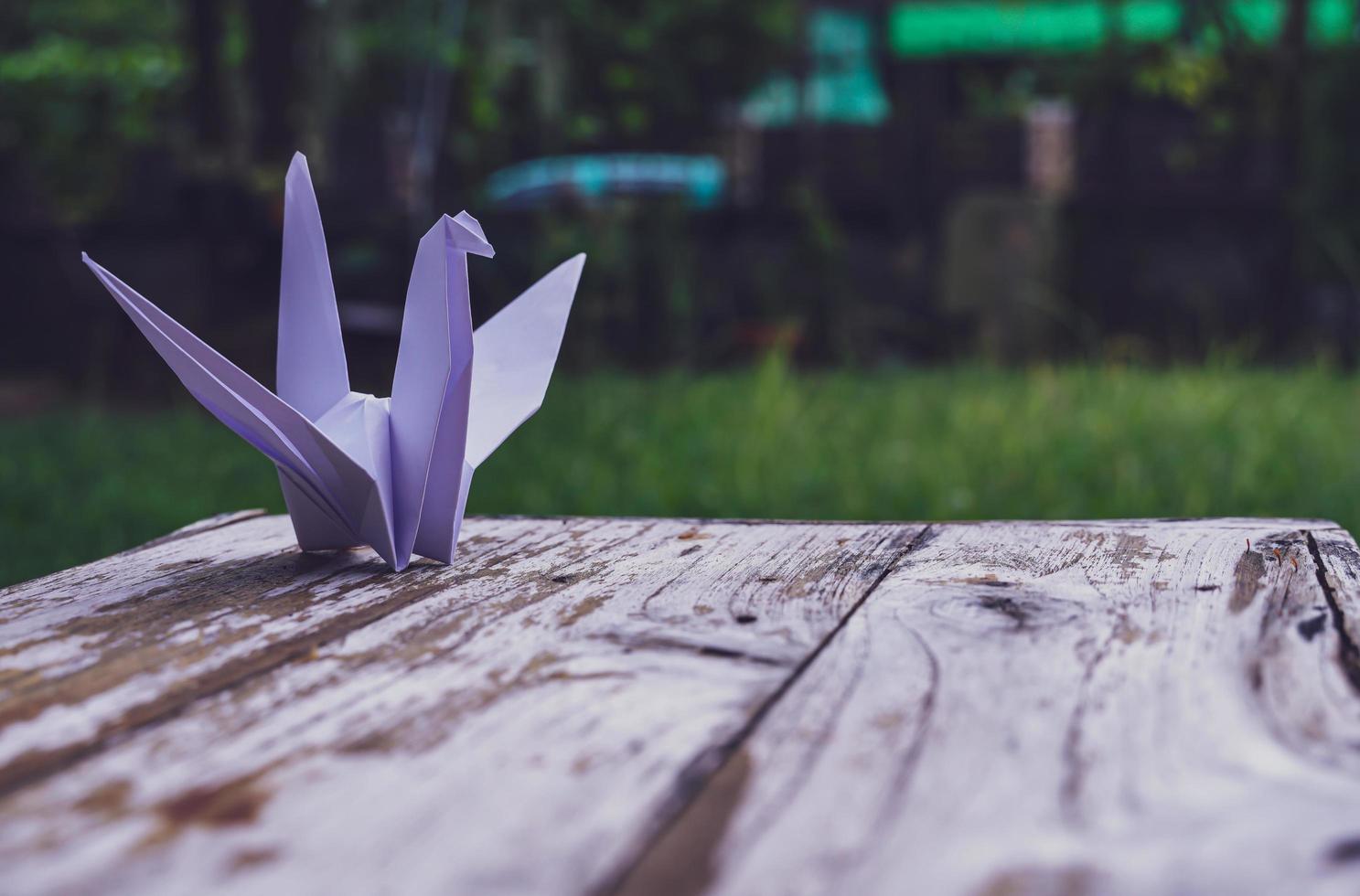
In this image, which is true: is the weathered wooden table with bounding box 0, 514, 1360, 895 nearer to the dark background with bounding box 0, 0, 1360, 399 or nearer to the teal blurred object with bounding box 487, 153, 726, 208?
the dark background with bounding box 0, 0, 1360, 399

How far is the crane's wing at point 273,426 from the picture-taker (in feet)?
2.91

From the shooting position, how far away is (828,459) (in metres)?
3.22

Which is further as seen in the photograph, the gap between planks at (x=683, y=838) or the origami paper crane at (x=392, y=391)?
the origami paper crane at (x=392, y=391)

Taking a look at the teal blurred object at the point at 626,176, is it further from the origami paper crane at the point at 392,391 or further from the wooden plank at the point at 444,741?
the wooden plank at the point at 444,741

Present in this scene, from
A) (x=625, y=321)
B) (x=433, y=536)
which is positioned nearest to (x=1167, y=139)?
(x=625, y=321)

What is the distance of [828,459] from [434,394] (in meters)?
2.35

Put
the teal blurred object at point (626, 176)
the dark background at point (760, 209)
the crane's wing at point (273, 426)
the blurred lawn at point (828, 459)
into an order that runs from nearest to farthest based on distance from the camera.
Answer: the crane's wing at point (273, 426)
the blurred lawn at point (828, 459)
the dark background at point (760, 209)
the teal blurred object at point (626, 176)

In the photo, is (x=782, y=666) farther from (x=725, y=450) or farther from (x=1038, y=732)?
(x=725, y=450)

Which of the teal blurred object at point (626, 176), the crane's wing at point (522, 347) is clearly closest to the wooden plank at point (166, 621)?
the crane's wing at point (522, 347)

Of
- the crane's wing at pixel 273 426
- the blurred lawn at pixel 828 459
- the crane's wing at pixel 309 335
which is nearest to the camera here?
the crane's wing at pixel 273 426

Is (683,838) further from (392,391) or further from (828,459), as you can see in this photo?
(828,459)

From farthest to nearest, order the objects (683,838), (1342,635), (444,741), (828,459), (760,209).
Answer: (760,209) < (828,459) < (1342,635) < (444,741) < (683,838)

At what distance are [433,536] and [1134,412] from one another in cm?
292

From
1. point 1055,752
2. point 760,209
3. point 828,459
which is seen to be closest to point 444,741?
point 1055,752
